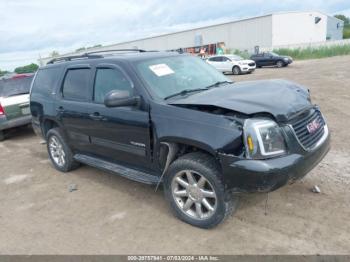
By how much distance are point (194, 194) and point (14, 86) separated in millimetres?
6929

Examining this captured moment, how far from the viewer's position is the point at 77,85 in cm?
510

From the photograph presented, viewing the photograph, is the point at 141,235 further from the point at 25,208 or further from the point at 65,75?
the point at 65,75

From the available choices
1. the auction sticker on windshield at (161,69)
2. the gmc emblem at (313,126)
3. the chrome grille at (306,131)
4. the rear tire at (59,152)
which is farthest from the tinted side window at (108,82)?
the gmc emblem at (313,126)

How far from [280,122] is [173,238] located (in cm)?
162

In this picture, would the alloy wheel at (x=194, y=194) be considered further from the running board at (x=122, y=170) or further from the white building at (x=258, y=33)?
the white building at (x=258, y=33)

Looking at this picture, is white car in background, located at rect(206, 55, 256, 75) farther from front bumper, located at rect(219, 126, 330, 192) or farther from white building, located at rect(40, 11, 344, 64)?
white building, located at rect(40, 11, 344, 64)

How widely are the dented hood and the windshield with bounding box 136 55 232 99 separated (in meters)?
0.28

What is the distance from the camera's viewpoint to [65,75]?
541 cm

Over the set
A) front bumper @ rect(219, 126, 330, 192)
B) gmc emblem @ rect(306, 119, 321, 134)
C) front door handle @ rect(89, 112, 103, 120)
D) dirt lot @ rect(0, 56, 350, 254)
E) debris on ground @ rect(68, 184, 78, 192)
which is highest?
front door handle @ rect(89, 112, 103, 120)

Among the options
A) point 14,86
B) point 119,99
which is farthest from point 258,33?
point 119,99

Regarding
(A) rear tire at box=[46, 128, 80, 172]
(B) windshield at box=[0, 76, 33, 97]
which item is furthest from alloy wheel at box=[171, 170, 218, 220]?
(B) windshield at box=[0, 76, 33, 97]

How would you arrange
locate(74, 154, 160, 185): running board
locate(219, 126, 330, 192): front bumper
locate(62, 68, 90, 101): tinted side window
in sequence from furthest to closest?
locate(62, 68, 90, 101): tinted side window < locate(74, 154, 160, 185): running board < locate(219, 126, 330, 192): front bumper

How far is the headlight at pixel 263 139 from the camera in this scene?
3182 mm

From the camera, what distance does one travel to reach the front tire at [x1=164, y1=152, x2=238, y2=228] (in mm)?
3467
